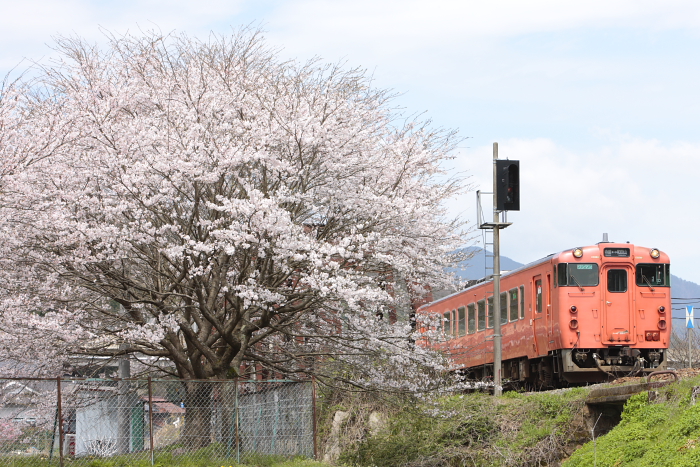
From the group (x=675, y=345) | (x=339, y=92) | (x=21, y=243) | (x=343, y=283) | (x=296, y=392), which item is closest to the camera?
(x=343, y=283)

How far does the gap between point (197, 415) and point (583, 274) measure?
8898 millimetres

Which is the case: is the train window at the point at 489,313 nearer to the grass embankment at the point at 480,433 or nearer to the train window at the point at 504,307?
the train window at the point at 504,307

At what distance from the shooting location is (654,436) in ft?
41.8

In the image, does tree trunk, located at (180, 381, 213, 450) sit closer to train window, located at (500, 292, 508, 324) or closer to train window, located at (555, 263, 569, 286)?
train window, located at (555, 263, 569, 286)

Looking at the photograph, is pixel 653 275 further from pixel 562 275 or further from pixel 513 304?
pixel 513 304

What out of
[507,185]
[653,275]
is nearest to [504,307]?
[653,275]

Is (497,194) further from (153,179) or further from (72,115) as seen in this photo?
(72,115)

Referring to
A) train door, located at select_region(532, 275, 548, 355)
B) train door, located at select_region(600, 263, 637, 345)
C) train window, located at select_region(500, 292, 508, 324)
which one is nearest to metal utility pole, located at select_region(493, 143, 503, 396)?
train door, located at select_region(532, 275, 548, 355)

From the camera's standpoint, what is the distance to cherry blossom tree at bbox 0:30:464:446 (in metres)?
13.9

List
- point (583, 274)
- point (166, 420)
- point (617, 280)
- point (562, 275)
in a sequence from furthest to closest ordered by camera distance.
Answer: point (617, 280)
point (583, 274)
point (562, 275)
point (166, 420)

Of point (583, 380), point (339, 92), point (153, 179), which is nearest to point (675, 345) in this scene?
point (583, 380)

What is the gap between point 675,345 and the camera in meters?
57.4

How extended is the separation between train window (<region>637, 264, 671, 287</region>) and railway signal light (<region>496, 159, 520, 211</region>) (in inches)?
130

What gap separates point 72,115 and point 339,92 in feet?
17.3
